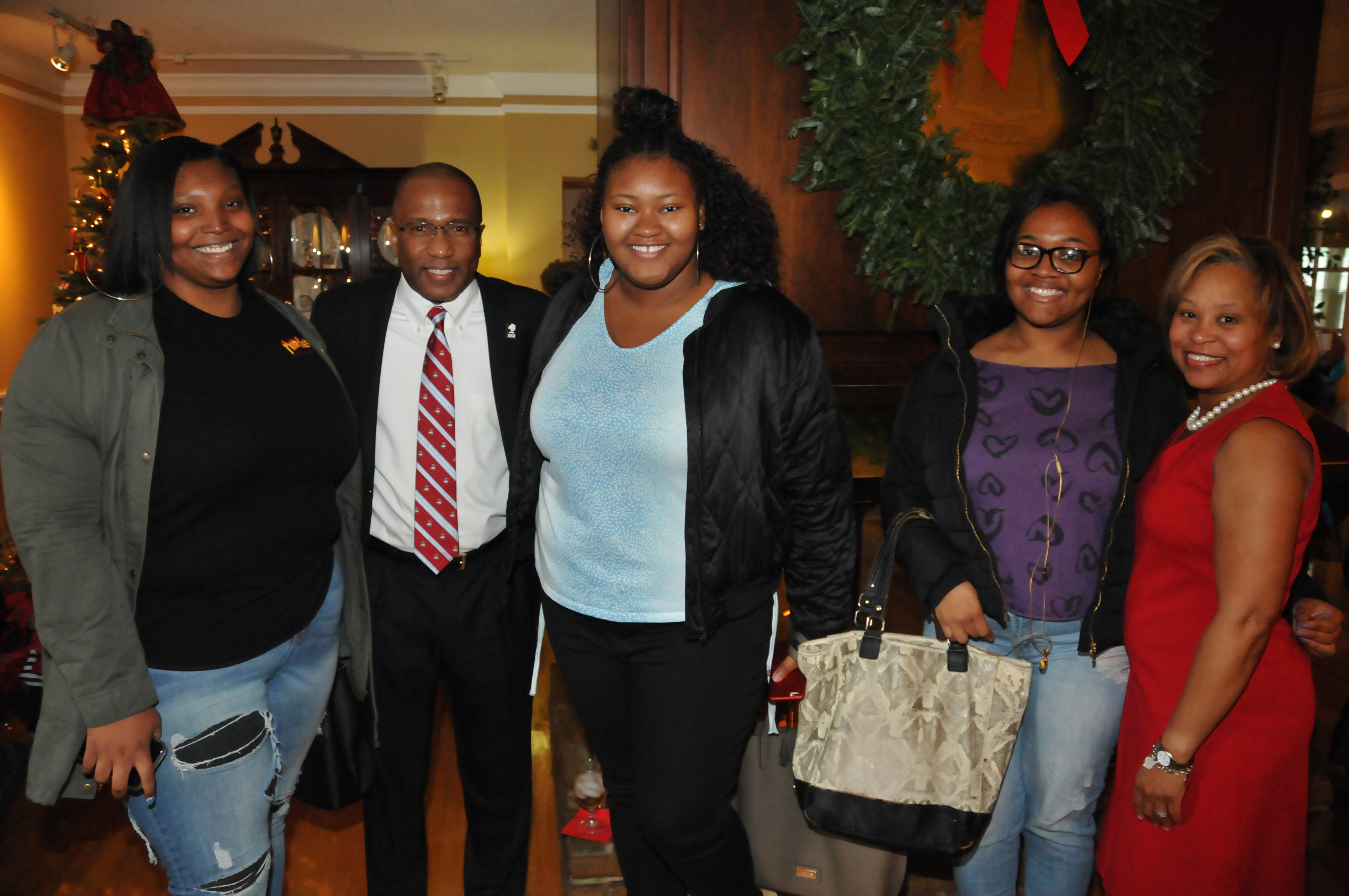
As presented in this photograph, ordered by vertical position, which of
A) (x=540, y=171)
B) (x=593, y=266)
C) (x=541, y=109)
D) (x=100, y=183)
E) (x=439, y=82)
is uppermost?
(x=439, y=82)

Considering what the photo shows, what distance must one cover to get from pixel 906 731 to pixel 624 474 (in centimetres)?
68

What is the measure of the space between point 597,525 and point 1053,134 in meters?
2.06

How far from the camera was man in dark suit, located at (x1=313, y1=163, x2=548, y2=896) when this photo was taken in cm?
183

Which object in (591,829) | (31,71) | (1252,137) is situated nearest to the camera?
(591,829)

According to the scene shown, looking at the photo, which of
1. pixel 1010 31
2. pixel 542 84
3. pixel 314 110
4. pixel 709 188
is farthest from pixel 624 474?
pixel 314 110

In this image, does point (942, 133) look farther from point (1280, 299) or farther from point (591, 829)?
point (591, 829)

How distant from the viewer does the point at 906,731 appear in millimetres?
1552

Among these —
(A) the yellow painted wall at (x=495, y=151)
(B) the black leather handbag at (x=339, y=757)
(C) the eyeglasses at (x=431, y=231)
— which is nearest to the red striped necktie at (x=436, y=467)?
(C) the eyeglasses at (x=431, y=231)

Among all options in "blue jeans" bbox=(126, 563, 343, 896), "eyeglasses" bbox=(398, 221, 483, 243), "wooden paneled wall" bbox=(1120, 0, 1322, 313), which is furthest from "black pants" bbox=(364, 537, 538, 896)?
"wooden paneled wall" bbox=(1120, 0, 1322, 313)

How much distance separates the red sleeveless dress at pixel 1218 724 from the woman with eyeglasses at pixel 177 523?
Answer: 4.87 feet

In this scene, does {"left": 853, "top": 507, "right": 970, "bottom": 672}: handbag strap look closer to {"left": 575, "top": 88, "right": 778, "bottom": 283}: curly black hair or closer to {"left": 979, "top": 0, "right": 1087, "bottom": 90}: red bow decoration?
{"left": 575, "top": 88, "right": 778, "bottom": 283}: curly black hair

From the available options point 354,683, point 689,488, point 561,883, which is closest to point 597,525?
point 689,488

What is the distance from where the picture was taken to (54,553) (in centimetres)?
128

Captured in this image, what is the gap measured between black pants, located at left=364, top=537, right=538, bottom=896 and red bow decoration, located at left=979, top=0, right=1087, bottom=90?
76.3 inches
